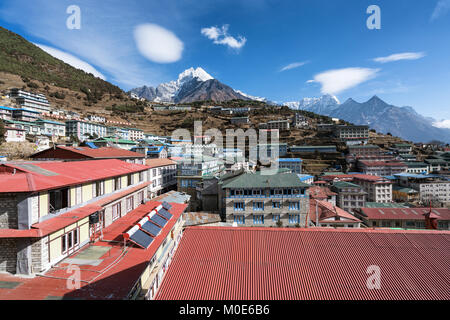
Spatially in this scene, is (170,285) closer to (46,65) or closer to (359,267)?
(359,267)

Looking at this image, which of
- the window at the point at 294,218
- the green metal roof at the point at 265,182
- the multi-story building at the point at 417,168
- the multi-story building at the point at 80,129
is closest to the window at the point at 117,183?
the green metal roof at the point at 265,182

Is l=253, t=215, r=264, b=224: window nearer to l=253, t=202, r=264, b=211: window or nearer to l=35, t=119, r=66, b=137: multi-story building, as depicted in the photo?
l=253, t=202, r=264, b=211: window

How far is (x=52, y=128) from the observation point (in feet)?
227

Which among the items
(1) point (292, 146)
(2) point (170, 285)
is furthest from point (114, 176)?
(1) point (292, 146)

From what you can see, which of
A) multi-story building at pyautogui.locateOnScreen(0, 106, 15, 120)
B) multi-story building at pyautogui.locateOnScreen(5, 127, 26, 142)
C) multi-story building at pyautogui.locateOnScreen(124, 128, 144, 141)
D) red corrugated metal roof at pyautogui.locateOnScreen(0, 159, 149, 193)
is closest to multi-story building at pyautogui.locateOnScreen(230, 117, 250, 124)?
multi-story building at pyautogui.locateOnScreen(124, 128, 144, 141)

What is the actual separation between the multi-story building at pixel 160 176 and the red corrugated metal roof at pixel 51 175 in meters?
21.1

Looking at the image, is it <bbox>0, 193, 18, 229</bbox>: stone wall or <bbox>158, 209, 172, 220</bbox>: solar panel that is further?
<bbox>158, 209, 172, 220</bbox>: solar panel

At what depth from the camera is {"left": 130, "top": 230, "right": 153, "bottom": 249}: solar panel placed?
8.82 meters

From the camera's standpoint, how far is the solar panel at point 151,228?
995 cm

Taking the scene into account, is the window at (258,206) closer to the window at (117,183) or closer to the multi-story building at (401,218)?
the window at (117,183)

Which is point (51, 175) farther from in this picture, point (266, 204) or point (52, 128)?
point (52, 128)

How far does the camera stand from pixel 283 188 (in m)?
27.1

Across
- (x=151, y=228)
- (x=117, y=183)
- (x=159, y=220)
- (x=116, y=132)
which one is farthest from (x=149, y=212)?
(x=116, y=132)

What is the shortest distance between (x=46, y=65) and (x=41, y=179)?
190 m
